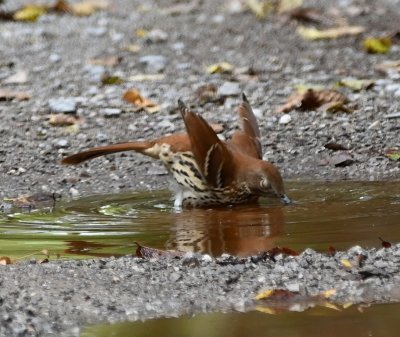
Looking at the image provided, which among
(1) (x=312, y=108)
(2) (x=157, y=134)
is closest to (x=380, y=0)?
(1) (x=312, y=108)

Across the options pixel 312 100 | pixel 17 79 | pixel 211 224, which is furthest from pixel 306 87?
pixel 211 224

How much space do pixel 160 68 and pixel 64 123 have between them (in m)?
1.89

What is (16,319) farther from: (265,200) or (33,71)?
(33,71)

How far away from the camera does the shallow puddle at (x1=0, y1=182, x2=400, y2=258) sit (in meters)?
5.20

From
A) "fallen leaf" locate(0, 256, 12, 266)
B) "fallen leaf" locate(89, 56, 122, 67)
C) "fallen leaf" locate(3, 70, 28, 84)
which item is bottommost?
"fallen leaf" locate(0, 256, 12, 266)

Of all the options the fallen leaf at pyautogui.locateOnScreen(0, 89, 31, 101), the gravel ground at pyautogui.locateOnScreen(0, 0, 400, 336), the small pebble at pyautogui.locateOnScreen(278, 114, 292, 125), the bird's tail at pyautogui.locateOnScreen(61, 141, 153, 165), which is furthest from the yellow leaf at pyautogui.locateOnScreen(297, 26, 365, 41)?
the bird's tail at pyautogui.locateOnScreen(61, 141, 153, 165)

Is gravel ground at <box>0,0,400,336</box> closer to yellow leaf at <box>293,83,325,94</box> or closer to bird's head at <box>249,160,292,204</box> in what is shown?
yellow leaf at <box>293,83,325,94</box>

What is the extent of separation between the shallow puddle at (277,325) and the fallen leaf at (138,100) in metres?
4.63

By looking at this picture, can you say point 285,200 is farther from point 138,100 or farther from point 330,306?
point 138,100

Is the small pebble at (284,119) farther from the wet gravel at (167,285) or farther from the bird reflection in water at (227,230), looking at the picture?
the wet gravel at (167,285)

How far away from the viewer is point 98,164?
750cm

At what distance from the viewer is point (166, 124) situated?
8.08 metres

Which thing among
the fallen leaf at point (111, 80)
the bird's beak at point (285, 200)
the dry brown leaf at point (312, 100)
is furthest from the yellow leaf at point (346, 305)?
the fallen leaf at point (111, 80)

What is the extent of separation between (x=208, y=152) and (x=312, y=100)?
2079 mm
